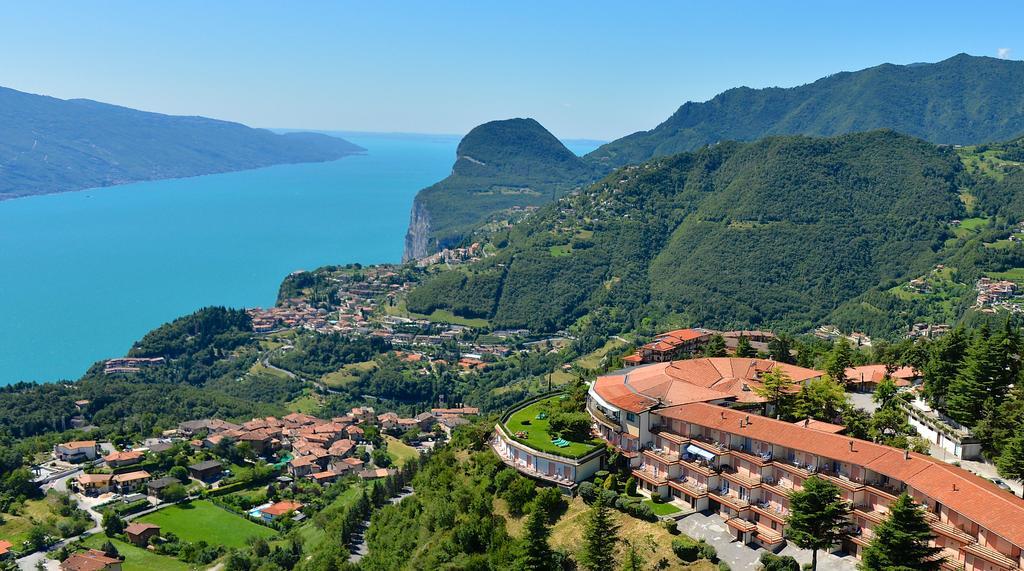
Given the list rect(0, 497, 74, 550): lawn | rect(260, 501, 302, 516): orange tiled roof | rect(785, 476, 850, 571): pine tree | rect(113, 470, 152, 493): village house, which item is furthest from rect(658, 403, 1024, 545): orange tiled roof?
rect(113, 470, 152, 493): village house

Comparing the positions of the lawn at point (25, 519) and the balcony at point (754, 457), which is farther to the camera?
the lawn at point (25, 519)

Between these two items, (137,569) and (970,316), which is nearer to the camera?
(137,569)

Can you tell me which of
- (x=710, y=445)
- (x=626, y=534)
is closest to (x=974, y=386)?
(x=710, y=445)

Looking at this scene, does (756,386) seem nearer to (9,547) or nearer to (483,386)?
(9,547)

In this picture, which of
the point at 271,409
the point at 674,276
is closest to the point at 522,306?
the point at 674,276

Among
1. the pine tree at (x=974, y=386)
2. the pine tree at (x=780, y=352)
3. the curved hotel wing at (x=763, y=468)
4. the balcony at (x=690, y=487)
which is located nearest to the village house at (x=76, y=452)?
the curved hotel wing at (x=763, y=468)

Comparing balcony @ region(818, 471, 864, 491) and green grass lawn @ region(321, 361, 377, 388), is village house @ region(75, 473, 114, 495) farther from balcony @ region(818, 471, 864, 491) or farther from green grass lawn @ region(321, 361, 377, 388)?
balcony @ region(818, 471, 864, 491)

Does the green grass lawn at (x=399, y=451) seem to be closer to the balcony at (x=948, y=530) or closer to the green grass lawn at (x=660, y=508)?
the green grass lawn at (x=660, y=508)

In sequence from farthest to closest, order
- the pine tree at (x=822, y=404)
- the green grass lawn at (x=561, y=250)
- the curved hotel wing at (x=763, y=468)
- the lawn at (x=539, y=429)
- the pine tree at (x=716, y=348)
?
the green grass lawn at (x=561, y=250), the pine tree at (x=716, y=348), the lawn at (x=539, y=429), the pine tree at (x=822, y=404), the curved hotel wing at (x=763, y=468)
